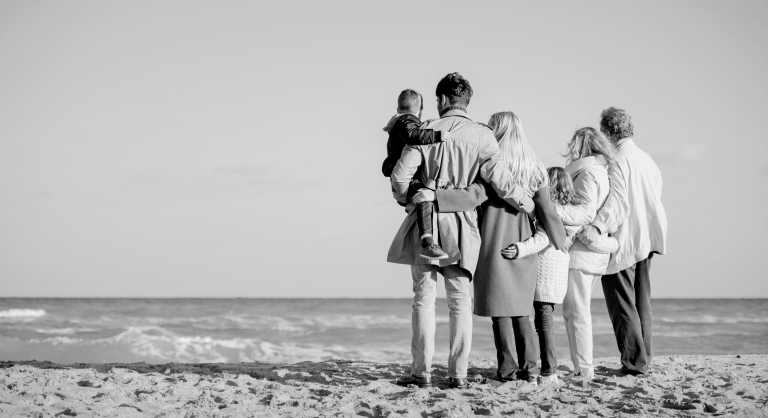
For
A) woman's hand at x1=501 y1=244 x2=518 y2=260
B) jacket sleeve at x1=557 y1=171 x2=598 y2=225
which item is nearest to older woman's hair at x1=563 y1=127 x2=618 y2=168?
jacket sleeve at x1=557 y1=171 x2=598 y2=225

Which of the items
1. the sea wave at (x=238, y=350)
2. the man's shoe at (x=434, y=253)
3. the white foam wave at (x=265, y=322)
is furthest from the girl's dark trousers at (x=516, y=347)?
the white foam wave at (x=265, y=322)

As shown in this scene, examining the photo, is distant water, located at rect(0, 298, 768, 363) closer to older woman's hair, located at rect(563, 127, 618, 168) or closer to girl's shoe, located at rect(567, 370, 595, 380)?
girl's shoe, located at rect(567, 370, 595, 380)

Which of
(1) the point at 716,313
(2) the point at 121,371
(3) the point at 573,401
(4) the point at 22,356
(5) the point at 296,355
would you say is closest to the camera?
(3) the point at 573,401

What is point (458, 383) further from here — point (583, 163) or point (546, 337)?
point (583, 163)

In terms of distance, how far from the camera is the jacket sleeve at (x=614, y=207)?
4020 millimetres

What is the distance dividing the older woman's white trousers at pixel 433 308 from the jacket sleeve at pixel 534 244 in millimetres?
378

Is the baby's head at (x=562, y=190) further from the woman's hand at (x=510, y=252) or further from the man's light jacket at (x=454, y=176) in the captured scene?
the woman's hand at (x=510, y=252)

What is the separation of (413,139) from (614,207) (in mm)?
1485

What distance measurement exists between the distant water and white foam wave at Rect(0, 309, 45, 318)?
0.04 m

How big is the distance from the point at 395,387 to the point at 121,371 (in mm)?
2019

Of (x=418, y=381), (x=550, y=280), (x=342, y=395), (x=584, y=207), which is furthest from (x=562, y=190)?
(x=342, y=395)

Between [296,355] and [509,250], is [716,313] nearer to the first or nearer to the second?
[296,355]

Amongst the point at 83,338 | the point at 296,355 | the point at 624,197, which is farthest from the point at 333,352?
the point at 624,197

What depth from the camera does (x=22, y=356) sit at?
10.9 m
